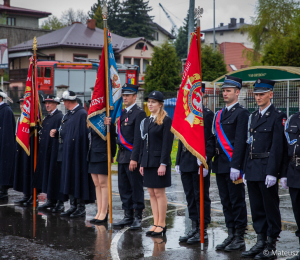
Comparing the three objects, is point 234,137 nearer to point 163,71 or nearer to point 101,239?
point 101,239

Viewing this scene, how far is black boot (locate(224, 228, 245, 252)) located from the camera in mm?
5629

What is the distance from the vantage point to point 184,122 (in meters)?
5.94

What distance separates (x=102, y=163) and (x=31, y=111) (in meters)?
2.39


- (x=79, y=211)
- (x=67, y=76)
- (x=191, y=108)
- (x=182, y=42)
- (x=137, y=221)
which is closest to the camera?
(x=191, y=108)

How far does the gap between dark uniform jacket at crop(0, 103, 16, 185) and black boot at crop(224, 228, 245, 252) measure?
5.71 meters

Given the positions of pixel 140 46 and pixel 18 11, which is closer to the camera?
pixel 140 46

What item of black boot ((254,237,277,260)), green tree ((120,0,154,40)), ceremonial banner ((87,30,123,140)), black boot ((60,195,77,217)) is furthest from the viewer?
green tree ((120,0,154,40))

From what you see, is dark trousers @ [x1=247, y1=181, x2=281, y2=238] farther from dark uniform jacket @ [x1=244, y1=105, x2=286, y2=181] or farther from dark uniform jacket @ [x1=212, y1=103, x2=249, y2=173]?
dark uniform jacket @ [x1=212, y1=103, x2=249, y2=173]

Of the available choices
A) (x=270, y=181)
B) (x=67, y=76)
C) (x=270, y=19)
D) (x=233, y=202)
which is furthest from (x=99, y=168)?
(x=270, y=19)

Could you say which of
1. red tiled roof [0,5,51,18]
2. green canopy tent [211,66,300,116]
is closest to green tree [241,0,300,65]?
green canopy tent [211,66,300,116]

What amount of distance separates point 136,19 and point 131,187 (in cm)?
5906

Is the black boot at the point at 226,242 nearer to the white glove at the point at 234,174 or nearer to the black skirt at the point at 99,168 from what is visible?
the white glove at the point at 234,174

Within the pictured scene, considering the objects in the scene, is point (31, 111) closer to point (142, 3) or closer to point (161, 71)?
point (161, 71)

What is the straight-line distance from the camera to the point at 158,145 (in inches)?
258
